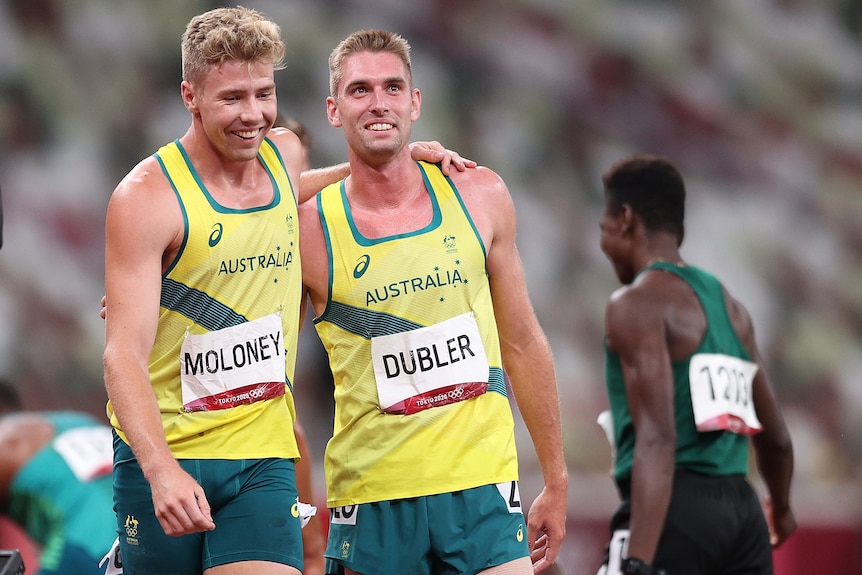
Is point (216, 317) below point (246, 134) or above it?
below

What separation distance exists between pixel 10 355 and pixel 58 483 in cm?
317

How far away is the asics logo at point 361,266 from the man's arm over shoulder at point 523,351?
362 millimetres

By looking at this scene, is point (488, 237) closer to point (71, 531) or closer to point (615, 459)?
point (615, 459)

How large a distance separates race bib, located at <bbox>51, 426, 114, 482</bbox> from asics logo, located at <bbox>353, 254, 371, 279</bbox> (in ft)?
5.07

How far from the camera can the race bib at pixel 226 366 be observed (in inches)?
133

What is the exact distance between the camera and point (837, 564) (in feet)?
22.4

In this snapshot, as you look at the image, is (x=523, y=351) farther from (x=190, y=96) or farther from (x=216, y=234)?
(x=190, y=96)

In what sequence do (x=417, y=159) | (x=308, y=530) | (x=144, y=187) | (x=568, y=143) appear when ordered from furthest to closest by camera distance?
(x=568, y=143), (x=308, y=530), (x=417, y=159), (x=144, y=187)

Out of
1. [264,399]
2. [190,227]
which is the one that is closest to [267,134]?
[190,227]

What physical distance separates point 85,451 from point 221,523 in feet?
5.45

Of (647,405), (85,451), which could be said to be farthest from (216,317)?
(647,405)

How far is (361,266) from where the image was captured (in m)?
3.76

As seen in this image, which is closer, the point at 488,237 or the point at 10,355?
the point at 488,237

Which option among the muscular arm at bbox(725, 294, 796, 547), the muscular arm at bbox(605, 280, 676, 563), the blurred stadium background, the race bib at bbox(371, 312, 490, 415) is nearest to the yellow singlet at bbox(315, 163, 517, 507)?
the race bib at bbox(371, 312, 490, 415)
